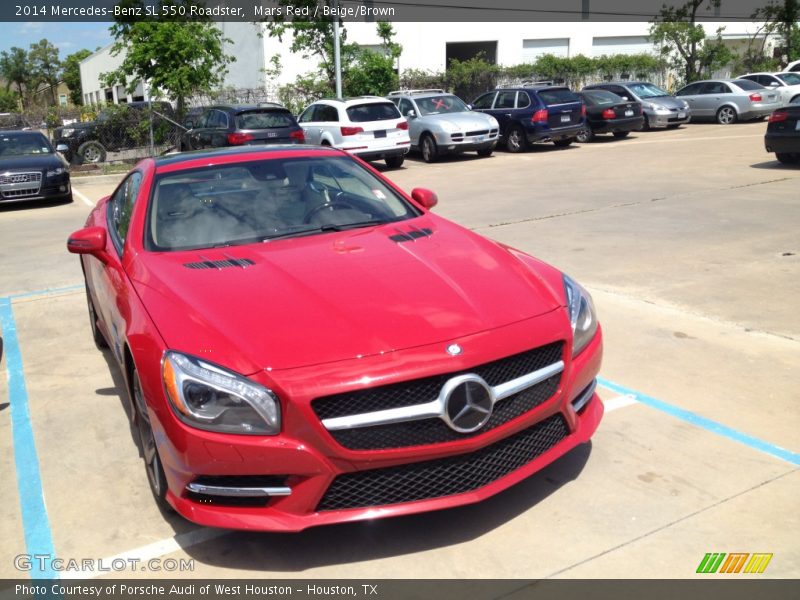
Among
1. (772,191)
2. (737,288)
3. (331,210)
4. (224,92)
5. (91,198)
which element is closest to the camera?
(331,210)

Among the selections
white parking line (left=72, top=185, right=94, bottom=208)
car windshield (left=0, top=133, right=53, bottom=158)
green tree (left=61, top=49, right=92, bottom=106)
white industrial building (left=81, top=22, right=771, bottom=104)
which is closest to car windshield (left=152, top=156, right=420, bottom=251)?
white parking line (left=72, top=185, right=94, bottom=208)

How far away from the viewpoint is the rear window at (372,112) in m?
18.8

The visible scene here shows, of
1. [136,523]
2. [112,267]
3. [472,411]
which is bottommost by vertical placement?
[136,523]

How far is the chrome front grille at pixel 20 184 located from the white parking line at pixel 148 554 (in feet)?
43.5

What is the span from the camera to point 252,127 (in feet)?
60.0

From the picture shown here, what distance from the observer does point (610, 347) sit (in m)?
5.83

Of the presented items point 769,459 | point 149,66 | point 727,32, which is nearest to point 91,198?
point 149,66

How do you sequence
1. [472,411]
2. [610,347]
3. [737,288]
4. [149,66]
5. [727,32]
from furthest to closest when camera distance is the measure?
1. [727,32]
2. [149,66]
3. [737,288]
4. [610,347]
5. [472,411]

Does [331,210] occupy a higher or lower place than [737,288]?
higher

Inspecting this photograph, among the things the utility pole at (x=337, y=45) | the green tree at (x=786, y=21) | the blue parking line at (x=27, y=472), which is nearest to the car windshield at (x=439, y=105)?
the utility pole at (x=337, y=45)

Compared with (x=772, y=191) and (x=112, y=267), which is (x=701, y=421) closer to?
(x=112, y=267)

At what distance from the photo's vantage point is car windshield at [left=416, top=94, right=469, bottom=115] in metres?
21.1

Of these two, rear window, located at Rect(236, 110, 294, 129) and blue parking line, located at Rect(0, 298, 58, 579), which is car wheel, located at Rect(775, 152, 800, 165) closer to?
rear window, located at Rect(236, 110, 294, 129)

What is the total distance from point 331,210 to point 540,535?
232 cm
